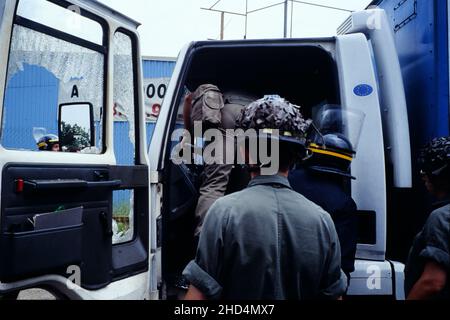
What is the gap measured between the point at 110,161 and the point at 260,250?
126cm

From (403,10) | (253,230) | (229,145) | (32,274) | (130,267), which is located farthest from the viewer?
(229,145)

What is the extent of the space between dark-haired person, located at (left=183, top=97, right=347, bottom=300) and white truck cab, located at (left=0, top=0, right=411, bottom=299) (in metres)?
0.86

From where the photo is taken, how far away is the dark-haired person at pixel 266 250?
1503 millimetres

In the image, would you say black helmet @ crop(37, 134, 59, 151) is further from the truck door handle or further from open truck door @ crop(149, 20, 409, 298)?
open truck door @ crop(149, 20, 409, 298)

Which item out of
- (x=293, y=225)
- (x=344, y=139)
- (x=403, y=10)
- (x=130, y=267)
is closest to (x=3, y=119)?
(x=130, y=267)

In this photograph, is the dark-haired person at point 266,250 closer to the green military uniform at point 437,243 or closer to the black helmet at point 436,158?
the green military uniform at point 437,243

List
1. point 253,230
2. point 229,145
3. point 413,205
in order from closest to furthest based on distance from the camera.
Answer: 1. point 253,230
2. point 413,205
3. point 229,145

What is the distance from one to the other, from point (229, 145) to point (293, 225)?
2023mm

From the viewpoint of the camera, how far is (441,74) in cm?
270

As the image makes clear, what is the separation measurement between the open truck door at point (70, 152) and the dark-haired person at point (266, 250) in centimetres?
82

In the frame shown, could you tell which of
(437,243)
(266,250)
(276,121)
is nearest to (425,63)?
(437,243)

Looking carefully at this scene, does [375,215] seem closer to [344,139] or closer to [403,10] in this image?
[344,139]

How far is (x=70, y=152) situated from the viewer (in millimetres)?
2326
